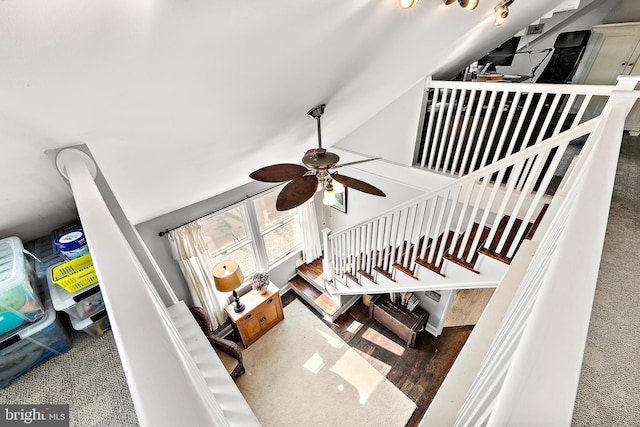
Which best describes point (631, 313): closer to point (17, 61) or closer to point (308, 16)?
point (308, 16)

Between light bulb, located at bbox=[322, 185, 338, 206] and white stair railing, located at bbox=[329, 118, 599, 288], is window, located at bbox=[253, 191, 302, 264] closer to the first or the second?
white stair railing, located at bbox=[329, 118, 599, 288]

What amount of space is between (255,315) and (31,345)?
2.96 meters

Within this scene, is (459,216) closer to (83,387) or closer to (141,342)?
(141,342)

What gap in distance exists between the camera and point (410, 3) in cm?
124

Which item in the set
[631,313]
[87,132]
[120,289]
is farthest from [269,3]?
[631,313]

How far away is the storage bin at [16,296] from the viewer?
97 cm

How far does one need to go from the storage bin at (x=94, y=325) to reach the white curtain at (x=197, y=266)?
214cm

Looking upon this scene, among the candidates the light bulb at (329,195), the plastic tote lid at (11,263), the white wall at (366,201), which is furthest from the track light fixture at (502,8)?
the plastic tote lid at (11,263)

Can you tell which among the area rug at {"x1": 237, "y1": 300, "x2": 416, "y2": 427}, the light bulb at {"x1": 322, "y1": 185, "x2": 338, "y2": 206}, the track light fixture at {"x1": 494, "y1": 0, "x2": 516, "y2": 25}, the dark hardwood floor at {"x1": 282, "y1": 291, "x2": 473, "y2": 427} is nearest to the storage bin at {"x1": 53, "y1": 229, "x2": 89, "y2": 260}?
the light bulb at {"x1": 322, "y1": 185, "x2": 338, "y2": 206}

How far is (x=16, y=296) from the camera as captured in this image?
1.01 meters

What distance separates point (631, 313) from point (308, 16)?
1.83 metres

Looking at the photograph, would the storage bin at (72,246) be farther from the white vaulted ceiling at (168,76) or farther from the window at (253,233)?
the window at (253,233)

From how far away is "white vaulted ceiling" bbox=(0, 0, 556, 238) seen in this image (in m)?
0.70

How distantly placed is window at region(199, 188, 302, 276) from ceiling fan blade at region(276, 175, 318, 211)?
2.05m
